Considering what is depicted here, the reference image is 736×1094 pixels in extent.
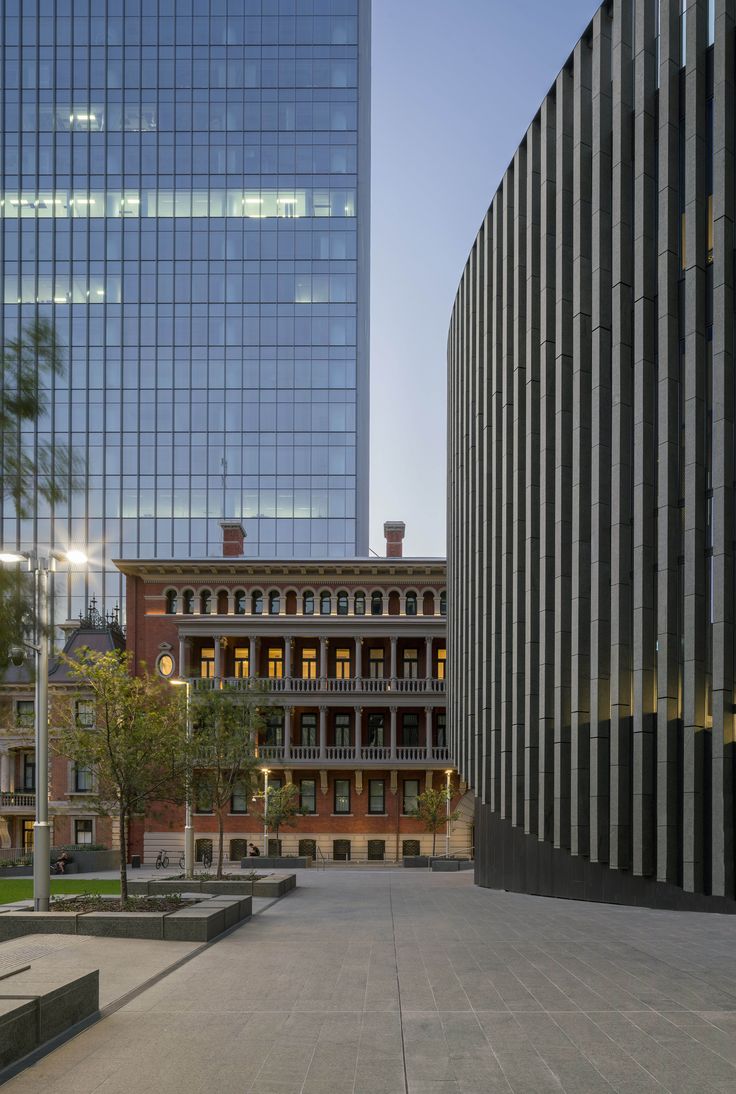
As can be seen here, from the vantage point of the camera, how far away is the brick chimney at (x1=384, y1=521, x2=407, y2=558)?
80806 millimetres

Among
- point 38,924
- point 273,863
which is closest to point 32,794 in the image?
point 273,863

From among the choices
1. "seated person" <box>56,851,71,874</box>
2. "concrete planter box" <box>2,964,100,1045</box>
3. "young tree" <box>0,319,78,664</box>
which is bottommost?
"seated person" <box>56,851,71,874</box>

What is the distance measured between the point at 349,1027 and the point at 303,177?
116 meters

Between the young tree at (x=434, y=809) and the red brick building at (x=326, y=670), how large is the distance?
132 inches

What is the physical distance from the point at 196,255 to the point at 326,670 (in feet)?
202

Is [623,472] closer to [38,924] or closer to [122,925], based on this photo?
[122,925]

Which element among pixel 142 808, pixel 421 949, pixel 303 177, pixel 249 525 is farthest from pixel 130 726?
pixel 303 177

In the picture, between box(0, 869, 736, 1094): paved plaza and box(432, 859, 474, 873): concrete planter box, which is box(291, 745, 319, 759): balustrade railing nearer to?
box(432, 859, 474, 873): concrete planter box

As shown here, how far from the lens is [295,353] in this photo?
118 metres

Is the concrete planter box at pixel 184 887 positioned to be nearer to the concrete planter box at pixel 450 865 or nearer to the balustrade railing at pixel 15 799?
the concrete planter box at pixel 450 865

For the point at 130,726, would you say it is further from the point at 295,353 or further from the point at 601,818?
the point at 295,353

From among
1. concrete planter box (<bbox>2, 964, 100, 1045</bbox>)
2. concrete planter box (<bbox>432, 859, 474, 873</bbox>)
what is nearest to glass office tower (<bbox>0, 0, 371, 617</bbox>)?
concrete planter box (<bbox>432, 859, 474, 873</bbox>)

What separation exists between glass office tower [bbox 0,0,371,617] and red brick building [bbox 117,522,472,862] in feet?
132

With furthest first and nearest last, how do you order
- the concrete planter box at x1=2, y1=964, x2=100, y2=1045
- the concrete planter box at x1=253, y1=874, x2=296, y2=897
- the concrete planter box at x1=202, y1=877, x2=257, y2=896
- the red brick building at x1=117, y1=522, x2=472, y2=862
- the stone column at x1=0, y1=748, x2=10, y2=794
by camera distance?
the red brick building at x1=117, y1=522, x2=472, y2=862
the stone column at x1=0, y1=748, x2=10, y2=794
the concrete planter box at x1=253, y1=874, x2=296, y2=897
the concrete planter box at x1=202, y1=877, x2=257, y2=896
the concrete planter box at x1=2, y1=964, x2=100, y2=1045
